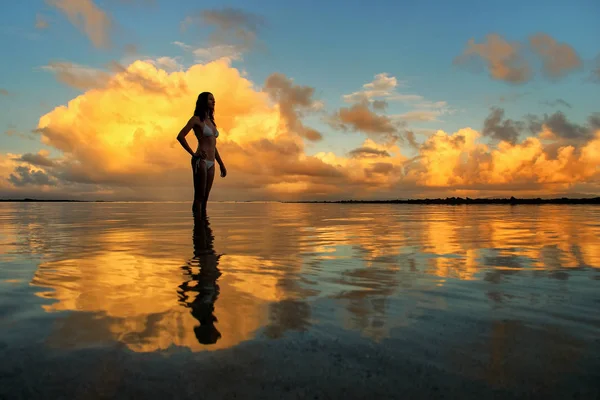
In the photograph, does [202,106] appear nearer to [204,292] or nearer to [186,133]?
[186,133]

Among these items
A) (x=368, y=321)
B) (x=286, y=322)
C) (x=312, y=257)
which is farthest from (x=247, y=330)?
(x=312, y=257)

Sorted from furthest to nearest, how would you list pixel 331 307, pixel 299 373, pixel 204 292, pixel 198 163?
pixel 198 163, pixel 204 292, pixel 331 307, pixel 299 373

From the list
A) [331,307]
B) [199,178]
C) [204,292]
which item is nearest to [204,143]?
[199,178]

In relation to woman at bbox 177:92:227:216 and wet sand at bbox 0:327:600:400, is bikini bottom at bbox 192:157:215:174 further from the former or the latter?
wet sand at bbox 0:327:600:400

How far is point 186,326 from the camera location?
2.26 meters

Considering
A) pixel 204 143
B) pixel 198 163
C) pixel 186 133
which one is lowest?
pixel 198 163

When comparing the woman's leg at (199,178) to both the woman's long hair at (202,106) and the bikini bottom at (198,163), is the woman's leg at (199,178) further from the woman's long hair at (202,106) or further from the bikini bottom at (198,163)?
the woman's long hair at (202,106)

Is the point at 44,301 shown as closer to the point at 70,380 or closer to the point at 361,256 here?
the point at 70,380

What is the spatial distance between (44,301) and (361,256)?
3447 mm

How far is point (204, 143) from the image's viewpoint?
12.1 meters

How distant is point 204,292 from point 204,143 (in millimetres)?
9546

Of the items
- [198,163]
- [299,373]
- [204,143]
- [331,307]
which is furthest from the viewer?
[204,143]

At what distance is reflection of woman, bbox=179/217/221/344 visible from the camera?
85.7 inches

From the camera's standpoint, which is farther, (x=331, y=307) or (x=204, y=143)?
(x=204, y=143)
